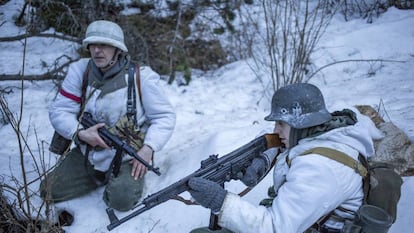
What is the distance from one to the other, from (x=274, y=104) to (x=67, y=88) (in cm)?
191

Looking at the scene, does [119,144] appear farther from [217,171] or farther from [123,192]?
[217,171]

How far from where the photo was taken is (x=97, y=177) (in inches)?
127

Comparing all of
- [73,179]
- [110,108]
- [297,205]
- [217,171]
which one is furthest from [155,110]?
[297,205]

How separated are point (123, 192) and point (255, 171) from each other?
4.08 feet

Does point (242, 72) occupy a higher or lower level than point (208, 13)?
lower

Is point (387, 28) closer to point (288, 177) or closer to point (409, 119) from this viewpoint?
point (409, 119)

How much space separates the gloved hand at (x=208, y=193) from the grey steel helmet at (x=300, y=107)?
48 cm

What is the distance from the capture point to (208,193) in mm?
1761

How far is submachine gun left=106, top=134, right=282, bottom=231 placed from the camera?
1889mm

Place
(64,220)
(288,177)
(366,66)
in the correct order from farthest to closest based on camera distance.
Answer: (366,66), (64,220), (288,177)

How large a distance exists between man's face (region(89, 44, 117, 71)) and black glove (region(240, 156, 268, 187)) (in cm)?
148

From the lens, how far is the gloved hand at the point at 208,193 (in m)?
1.73

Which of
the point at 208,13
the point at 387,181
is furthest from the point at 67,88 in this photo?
the point at 208,13

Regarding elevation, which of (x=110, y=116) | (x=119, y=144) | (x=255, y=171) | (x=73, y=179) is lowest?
(x=73, y=179)
